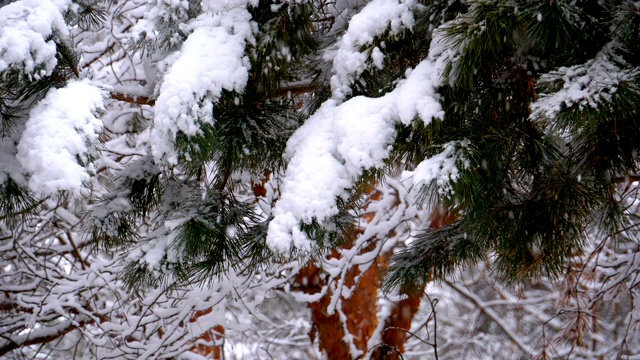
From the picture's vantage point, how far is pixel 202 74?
1.49m

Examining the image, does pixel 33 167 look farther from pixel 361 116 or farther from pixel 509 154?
pixel 509 154

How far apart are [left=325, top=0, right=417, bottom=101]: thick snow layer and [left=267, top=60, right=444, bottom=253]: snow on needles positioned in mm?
138

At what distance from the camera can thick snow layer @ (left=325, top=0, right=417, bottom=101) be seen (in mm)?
1578

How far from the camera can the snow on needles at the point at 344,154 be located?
56.7 inches

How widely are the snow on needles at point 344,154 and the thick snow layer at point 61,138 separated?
588mm

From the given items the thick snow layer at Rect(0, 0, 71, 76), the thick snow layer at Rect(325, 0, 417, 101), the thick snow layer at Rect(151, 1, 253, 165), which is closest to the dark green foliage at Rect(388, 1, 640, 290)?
the thick snow layer at Rect(325, 0, 417, 101)

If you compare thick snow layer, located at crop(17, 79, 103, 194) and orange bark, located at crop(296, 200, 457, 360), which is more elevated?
thick snow layer, located at crop(17, 79, 103, 194)

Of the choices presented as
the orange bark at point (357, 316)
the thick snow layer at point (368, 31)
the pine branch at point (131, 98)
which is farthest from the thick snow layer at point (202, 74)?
the orange bark at point (357, 316)

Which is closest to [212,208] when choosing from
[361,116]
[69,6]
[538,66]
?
[361,116]

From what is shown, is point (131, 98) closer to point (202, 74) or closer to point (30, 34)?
point (30, 34)

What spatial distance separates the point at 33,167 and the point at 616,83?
4.96ft

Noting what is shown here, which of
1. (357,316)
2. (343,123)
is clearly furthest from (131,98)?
(357,316)

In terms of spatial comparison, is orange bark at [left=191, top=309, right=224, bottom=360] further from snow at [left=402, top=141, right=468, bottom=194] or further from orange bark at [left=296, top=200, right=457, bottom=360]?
snow at [left=402, top=141, right=468, bottom=194]

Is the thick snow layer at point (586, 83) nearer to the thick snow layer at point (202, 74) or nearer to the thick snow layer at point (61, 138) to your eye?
the thick snow layer at point (202, 74)
